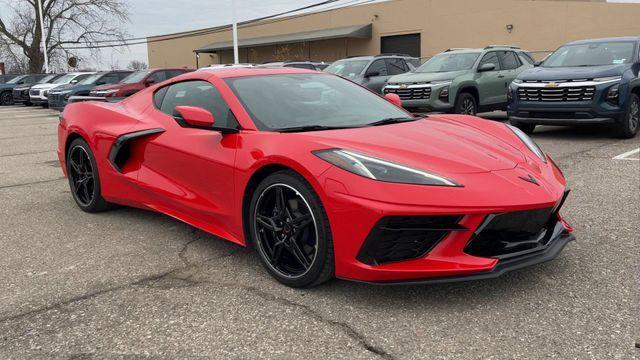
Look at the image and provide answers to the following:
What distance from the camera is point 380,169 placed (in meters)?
2.80

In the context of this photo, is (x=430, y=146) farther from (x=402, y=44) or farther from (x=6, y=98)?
(x=402, y=44)

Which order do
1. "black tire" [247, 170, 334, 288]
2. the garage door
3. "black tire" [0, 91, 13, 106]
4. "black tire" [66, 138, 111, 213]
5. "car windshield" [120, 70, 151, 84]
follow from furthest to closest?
the garage door, "black tire" [0, 91, 13, 106], "car windshield" [120, 70, 151, 84], "black tire" [66, 138, 111, 213], "black tire" [247, 170, 334, 288]

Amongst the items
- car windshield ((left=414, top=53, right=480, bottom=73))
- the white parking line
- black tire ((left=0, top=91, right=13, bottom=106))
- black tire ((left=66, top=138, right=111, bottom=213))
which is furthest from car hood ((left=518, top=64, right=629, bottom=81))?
black tire ((left=0, top=91, right=13, bottom=106))

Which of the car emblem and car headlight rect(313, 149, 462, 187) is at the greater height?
car headlight rect(313, 149, 462, 187)

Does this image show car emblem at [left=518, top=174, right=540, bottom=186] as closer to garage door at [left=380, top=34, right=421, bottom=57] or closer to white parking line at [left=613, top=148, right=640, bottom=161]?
white parking line at [left=613, top=148, right=640, bottom=161]

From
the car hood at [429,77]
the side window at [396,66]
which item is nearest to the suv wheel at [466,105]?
the car hood at [429,77]

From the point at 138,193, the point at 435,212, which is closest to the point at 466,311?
the point at 435,212

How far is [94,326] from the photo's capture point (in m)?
2.74

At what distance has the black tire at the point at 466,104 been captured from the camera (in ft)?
34.2

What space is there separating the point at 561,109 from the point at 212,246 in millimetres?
6561

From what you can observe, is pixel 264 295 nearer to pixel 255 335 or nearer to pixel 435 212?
pixel 255 335

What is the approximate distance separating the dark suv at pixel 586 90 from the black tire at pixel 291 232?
6.72 m

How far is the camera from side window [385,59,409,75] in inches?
540

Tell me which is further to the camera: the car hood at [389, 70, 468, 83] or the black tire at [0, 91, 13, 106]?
the black tire at [0, 91, 13, 106]
